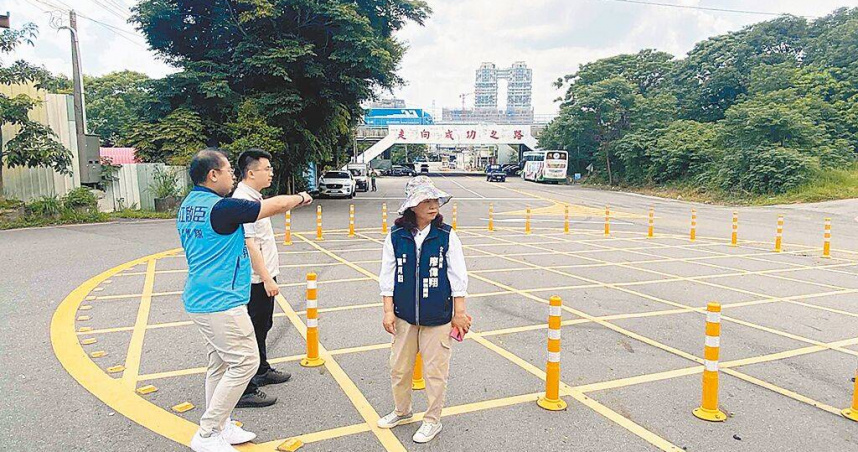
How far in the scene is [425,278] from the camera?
3.49 meters

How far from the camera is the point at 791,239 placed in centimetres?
1499

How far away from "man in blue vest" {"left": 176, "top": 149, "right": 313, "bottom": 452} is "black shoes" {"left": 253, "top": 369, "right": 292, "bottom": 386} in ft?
3.37

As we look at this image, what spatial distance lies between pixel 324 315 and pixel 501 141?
48437 mm

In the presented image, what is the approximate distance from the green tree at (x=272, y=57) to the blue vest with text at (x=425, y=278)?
17328 mm

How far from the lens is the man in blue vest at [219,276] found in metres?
3.18

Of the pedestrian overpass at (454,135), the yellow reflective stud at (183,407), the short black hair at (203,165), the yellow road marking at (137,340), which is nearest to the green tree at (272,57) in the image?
the yellow road marking at (137,340)

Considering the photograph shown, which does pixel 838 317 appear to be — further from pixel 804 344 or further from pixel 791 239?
pixel 791 239

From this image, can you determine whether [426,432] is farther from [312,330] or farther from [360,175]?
[360,175]

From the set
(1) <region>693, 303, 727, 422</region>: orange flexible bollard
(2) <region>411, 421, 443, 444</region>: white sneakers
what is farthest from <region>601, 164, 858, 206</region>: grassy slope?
(2) <region>411, 421, 443, 444</region>: white sneakers

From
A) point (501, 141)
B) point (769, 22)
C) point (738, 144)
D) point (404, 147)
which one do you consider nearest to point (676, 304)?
point (738, 144)

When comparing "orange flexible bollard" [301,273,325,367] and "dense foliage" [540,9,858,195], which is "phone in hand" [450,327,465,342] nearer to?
"orange flexible bollard" [301,273,325,367]

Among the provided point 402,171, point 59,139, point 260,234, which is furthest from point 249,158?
point 402,171

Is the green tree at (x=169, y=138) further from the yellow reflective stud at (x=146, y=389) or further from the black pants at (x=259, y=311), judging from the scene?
the black pants at (x=259, y=311)

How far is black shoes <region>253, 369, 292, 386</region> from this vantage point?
4.44 meters
